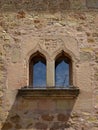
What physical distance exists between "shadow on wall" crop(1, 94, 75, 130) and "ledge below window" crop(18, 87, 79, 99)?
0.21 ft

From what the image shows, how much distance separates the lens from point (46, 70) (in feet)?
24.6

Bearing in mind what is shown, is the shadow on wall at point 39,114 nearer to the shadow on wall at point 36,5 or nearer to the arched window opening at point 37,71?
the arched window opening at point 37,71

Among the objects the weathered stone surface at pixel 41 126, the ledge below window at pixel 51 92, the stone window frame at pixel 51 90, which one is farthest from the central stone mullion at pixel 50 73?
the weathered stone surface at pixel 41 126

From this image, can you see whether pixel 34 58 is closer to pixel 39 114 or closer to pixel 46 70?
pixel 46 70

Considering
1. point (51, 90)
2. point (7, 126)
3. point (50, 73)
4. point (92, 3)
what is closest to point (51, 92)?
point (51, 90)

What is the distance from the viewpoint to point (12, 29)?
7.71m

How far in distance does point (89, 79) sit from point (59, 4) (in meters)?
1.28

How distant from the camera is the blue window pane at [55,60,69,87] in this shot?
7472 millimetres

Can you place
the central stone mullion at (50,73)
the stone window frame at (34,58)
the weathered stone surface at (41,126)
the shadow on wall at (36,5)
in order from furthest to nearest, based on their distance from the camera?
1. the shadow on wall at (36,5)
2. the stone window frame at (34,58)
3. the central stone mullion at (50,73)
4. the weathered stone surface at (41,126)

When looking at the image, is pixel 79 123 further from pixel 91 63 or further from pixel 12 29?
pixel 12 29

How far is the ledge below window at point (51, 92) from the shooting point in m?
7.30

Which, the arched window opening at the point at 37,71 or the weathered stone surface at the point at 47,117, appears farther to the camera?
the arched window opening at the point at 37,71

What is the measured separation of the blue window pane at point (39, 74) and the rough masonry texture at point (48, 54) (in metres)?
0.11

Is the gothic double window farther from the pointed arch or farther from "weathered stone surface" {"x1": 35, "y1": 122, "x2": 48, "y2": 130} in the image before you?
"weathered stone surface" {"x1": 35, "y1": 122, "x2": 48, "y2": 130}
